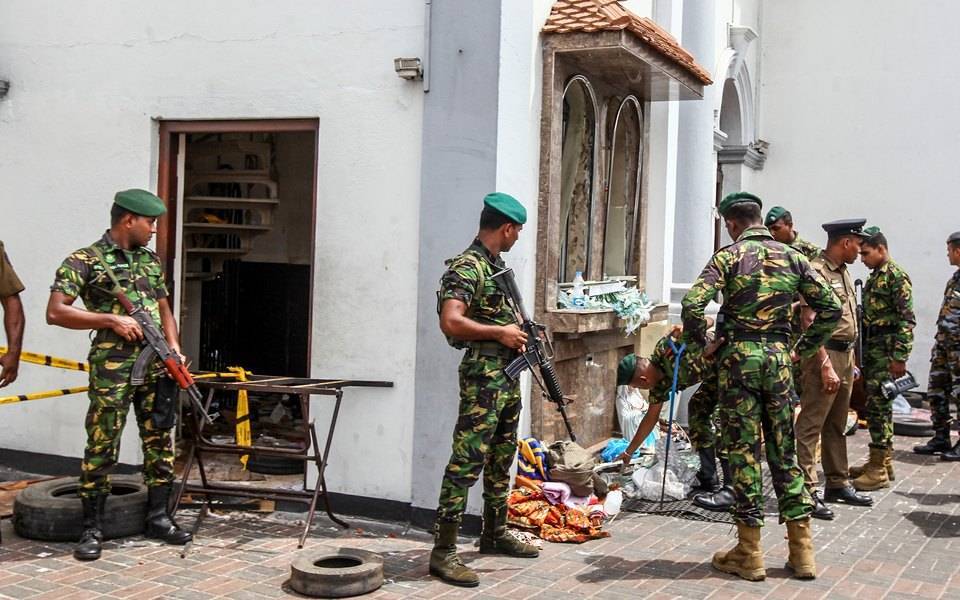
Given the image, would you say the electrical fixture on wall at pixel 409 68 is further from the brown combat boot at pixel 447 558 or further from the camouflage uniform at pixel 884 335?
the camouflage uniform at pixel 884 335

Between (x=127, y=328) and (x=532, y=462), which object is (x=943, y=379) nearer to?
(x=532, y=462)

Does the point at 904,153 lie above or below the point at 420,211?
above

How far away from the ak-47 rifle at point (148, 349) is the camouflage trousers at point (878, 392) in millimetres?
5392

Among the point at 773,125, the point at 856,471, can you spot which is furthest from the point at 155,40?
the point at 773,125

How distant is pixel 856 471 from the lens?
8.64 meters

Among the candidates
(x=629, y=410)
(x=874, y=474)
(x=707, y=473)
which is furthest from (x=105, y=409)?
(x=874, y=474)

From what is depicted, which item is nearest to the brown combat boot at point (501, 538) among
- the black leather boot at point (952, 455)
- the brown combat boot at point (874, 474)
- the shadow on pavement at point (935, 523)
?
the shadow on pavement at point (935, 523)

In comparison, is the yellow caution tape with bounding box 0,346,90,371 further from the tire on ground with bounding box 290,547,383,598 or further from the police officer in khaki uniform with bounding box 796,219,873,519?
the police officer in khaki uniform with bounding box 796,219,873,519

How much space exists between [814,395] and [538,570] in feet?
9.15

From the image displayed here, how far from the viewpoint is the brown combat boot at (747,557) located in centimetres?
579

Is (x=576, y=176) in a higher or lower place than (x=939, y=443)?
higher

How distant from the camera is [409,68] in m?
6.61

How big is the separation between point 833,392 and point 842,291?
A: 772mm

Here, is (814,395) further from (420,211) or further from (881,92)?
(881,92)
